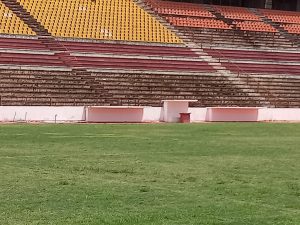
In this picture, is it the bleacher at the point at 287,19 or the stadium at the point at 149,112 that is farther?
the bleacher at the point at 287,19

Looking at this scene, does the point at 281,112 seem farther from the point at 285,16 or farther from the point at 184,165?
the point at 184,165

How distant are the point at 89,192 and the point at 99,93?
17868 mm

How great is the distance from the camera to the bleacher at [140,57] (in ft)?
81.3

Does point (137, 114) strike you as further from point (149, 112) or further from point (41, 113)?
point (41, 113)

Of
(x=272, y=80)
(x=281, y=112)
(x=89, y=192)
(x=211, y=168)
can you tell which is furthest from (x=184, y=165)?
(x=272, y=80)

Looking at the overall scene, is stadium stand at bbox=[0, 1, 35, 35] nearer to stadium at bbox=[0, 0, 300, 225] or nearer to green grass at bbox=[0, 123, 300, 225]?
stadium at bbox=[0, 0, 300, 225]

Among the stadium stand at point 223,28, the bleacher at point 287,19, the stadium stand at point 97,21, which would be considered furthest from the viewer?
the bleacher at point 287,19

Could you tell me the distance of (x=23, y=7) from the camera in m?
29.7

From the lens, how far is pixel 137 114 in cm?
2427

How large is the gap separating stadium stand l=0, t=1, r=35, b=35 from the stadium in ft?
0.28

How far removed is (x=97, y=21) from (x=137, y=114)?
25.1ft

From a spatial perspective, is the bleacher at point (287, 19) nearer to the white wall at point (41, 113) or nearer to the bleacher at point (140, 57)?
the bleacher at point (140, 57)

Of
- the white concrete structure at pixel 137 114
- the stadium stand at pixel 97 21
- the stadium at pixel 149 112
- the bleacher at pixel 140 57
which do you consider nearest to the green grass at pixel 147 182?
the stadium at pixel 149 112

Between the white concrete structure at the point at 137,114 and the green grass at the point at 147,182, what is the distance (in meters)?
7.72
